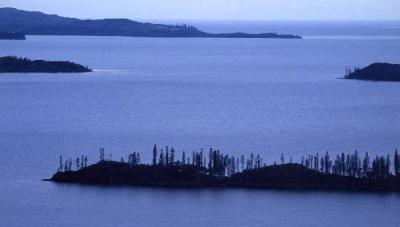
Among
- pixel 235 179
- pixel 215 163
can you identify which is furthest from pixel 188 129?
pixel 235 179

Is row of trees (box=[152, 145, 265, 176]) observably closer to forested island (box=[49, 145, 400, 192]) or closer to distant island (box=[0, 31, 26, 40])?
forested island (box=[49, 145, 400, 192])

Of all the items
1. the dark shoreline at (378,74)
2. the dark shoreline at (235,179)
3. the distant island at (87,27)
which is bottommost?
the dark shoreline at (235,179)

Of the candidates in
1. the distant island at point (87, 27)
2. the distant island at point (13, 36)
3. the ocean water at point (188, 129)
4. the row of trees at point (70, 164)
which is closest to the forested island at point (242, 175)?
the ocean water at point (188, 129)

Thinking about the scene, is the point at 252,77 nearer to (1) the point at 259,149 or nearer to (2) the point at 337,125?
(2) the point at 337,125

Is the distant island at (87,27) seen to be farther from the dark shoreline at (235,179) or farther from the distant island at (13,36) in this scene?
the dark shoreline at (235,179)

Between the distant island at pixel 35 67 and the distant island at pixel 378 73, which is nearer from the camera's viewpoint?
the distant island at pixel 378 73
